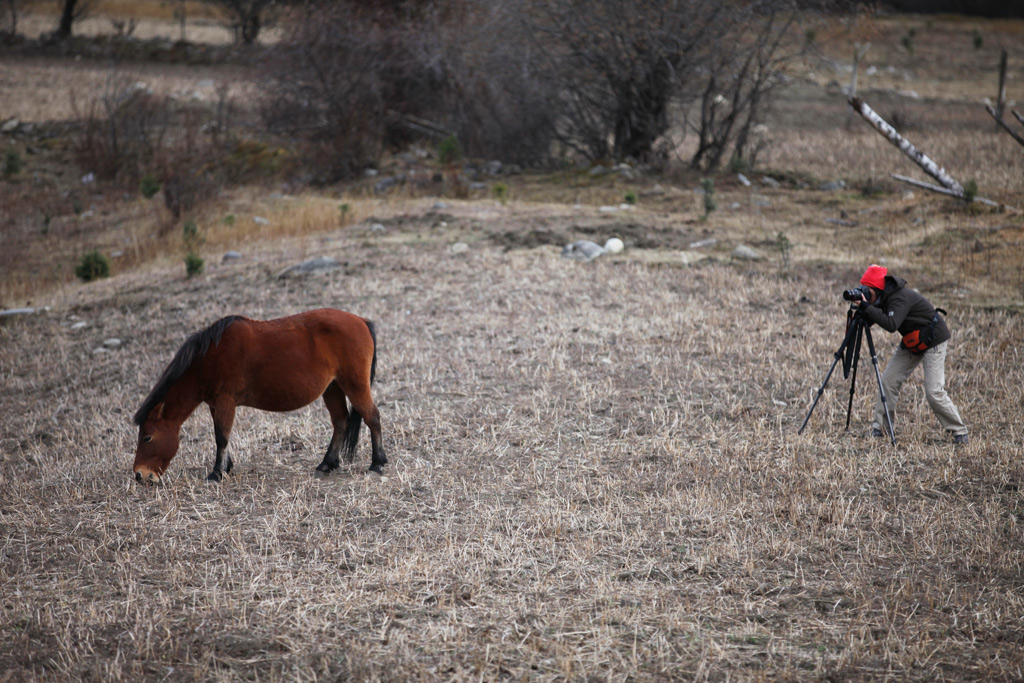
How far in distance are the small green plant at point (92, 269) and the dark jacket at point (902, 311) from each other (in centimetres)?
1208

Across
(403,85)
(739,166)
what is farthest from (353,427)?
(403,85)

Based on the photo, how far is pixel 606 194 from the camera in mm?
18000

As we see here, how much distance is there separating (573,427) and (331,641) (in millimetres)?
3244

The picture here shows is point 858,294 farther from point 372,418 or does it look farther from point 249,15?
point 249,15

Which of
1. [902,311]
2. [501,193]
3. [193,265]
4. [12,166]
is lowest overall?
[12,166]

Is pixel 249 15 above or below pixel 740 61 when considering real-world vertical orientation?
below

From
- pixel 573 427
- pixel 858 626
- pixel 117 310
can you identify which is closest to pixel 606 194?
pixel 117 310

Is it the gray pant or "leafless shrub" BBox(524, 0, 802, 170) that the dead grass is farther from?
"leafless shrub" BBox(524, 0, 802, 170)

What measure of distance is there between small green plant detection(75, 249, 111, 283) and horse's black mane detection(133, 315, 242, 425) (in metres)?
9.33

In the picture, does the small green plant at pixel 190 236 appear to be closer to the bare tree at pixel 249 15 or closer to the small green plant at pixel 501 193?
the small green plant at pixel 501 193

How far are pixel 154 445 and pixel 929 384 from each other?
5.69 metres

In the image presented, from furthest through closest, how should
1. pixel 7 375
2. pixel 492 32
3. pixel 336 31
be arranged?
pixel 336 31 → pixel 492 32 → pixel 7 375

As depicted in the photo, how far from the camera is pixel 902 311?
20.5 ft

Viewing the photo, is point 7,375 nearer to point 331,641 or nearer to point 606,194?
point 331,641
